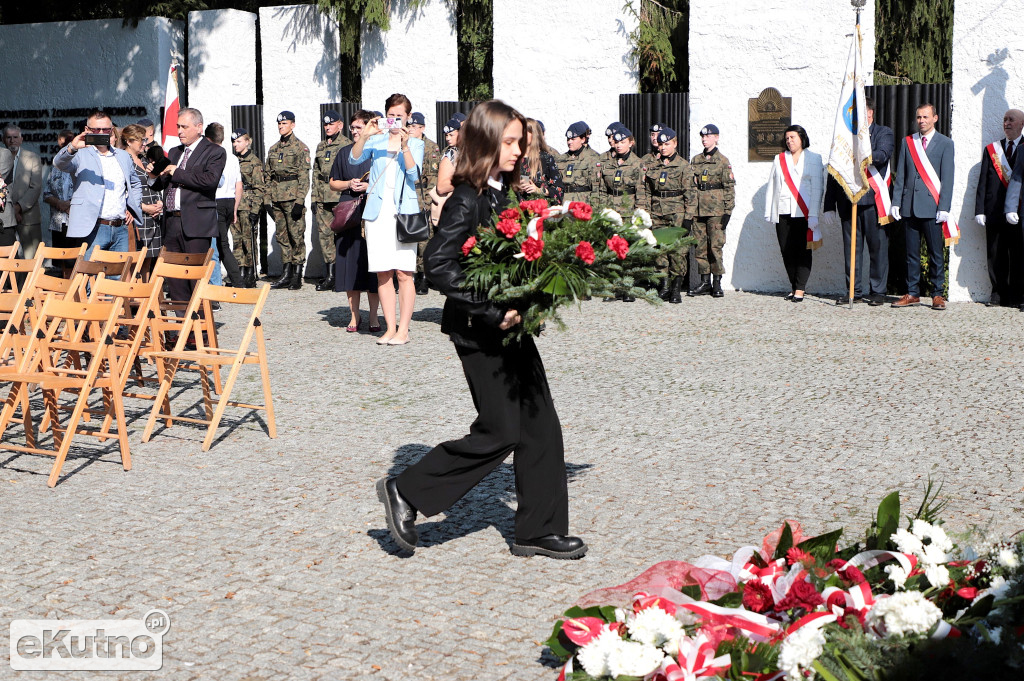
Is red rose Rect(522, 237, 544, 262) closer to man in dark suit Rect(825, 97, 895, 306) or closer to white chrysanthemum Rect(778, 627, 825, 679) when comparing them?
white chrysanthemum Rect(778, 627, 825, 679)

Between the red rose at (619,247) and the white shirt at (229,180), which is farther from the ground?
the white shirt at (229,180)

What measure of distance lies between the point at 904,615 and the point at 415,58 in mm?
14808

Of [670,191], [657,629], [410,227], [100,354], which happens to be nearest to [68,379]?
[100,354]

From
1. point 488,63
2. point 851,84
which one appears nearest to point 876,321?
point 851,84

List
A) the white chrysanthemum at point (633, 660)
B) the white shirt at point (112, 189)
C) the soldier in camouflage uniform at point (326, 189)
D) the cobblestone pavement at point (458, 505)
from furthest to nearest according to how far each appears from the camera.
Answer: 1. the soldier in camouflage uniform at point (326, 189)
2. the white shirt at point (112, 189)
3. the cobblestone pavement at point (458, 505)
4. the white chrysanthemum at point (633, 660)

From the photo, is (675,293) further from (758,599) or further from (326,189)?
(758,599)

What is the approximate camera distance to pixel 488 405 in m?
5.26

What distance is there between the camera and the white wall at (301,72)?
1777cm

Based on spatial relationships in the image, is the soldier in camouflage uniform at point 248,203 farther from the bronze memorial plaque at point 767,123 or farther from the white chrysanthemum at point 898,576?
the white chrysanthemum at point 898,576

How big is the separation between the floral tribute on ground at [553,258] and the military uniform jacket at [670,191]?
31.4 ft

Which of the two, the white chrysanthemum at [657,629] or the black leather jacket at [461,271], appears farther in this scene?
the black leather jacket at [461,271]

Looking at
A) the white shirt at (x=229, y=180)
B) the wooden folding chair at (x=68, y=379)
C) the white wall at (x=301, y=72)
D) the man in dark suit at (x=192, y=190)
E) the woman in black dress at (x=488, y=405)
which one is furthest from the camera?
the white wall at (x=301, y=72)

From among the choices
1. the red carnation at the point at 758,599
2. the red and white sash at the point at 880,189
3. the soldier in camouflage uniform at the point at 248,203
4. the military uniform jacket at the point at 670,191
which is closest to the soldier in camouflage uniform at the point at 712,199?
the military uniform jacket at the point at 670,191
